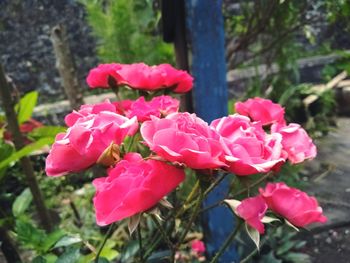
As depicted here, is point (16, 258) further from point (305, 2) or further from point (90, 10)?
point (305, 2)

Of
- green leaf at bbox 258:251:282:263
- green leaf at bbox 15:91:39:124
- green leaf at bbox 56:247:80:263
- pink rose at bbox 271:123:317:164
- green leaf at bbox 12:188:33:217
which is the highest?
pink rose at bbox 271:123:317:164

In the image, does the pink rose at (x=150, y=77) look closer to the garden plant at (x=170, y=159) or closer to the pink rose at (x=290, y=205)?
the garden plant at (x=170, y=159)

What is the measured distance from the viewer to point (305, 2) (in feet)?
10.7

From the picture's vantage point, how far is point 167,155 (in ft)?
2.21

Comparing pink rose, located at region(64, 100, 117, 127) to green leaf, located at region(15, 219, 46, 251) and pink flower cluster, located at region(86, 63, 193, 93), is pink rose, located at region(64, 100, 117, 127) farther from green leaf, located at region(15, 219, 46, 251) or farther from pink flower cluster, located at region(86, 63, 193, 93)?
green leaf, located at region(15, 219, 46, 251)

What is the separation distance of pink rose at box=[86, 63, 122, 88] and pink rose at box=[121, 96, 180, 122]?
0.75 feet

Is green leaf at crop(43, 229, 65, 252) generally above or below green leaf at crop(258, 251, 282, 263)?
above

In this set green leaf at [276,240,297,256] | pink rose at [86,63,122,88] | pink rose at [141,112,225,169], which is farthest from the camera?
green leaf at [276,240,297,256]

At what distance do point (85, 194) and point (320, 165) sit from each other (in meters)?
1.81

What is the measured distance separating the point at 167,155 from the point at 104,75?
594 mm

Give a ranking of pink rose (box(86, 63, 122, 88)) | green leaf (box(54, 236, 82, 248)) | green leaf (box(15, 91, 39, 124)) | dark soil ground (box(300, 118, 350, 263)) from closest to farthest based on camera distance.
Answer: pink rose (box(86, 63, 122, 88))
green leaf (box(54, 236, 82, 248))
green leaf (box(15, 91, 39, 124))
dark soil ground (box(300, 118, 350, 263))

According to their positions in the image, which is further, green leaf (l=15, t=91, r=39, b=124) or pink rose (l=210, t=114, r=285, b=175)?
green leaf (l=15, t=91, r=39, b=124)

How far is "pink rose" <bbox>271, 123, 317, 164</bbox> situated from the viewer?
89 cm

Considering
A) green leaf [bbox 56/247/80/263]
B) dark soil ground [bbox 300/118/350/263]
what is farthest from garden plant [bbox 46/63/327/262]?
dark soil ground [bbox 300/118/350/263]
